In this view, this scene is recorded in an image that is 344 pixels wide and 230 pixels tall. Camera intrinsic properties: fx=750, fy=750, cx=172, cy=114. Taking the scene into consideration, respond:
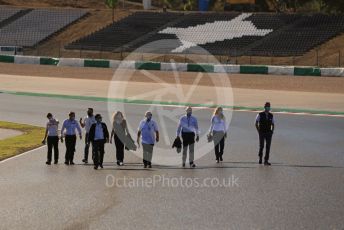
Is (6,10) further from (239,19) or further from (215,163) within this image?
(215,163)

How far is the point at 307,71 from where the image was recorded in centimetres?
5341

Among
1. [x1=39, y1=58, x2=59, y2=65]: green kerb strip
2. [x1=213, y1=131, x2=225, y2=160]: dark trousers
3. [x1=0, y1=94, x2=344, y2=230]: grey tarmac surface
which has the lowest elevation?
[x1=0, y1=94, x2=344, y2=230]: grey tarmac surface

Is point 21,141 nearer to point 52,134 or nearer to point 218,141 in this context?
point 52,134

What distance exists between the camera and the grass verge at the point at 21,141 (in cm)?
2488

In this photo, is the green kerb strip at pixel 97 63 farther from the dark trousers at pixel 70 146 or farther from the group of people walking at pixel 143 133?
the dark trousers at pixel 70 146

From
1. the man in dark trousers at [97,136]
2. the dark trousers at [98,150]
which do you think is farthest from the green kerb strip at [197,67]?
the man in dark trousers at [97,136]

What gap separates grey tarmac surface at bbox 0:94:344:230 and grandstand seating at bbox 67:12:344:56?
1549 inches

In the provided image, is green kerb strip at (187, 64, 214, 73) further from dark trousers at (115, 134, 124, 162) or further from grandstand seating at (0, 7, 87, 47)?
dark trousers at (115, 134, 124, 162)

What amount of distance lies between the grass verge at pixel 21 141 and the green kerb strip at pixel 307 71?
87.6ft

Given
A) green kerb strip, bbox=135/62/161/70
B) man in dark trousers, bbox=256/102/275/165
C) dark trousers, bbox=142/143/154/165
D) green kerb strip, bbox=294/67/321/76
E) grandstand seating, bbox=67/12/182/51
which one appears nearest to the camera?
dark trousers, bbox=142/143/154/165

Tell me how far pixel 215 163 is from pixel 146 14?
60737 millimetres

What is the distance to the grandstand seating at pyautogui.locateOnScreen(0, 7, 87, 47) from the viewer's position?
7731 centimetres

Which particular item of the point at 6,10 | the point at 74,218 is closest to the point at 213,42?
the point at 6,10

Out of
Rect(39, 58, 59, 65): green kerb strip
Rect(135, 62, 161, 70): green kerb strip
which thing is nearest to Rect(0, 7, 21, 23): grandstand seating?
Rect(39, 58, 59, 65): green kerb strip
